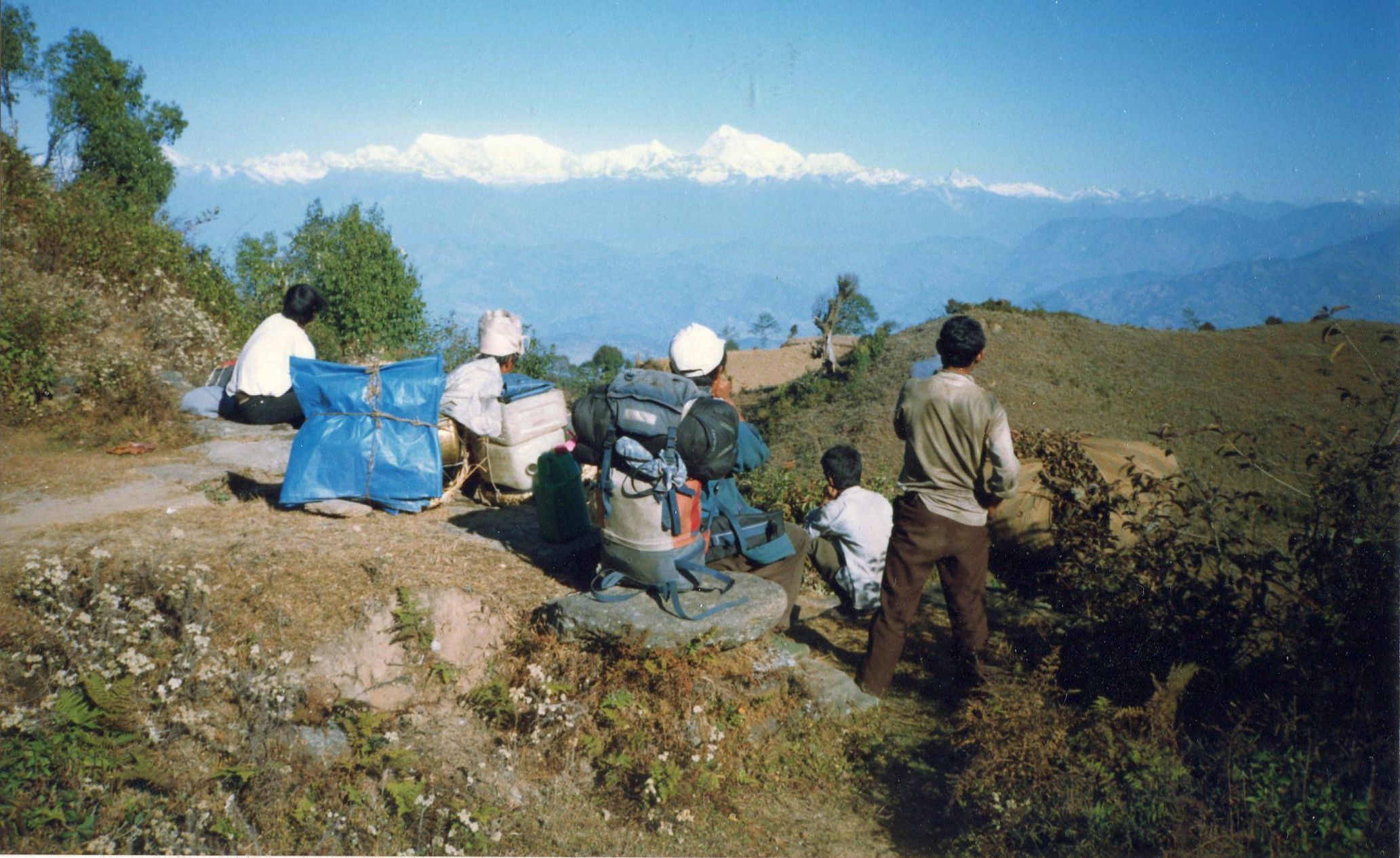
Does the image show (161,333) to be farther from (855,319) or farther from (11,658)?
(855,319)

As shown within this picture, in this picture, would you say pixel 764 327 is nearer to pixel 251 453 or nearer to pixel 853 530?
pixel 251 453

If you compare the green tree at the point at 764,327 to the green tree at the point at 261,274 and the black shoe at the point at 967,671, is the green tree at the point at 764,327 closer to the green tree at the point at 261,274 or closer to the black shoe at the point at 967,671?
the green tree at the point at 261,274

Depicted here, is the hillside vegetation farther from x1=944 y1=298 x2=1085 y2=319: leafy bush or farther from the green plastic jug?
x1=944 y1=298 x2=1085 y2=319: leafy bush

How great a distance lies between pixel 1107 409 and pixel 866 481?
1078 cm

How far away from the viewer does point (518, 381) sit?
21.7 feet

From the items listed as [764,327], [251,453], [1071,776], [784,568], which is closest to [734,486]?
[784,568]

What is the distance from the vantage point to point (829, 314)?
2538 cm

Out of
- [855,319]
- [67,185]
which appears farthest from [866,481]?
[855,319]

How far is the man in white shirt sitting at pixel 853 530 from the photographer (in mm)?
5754

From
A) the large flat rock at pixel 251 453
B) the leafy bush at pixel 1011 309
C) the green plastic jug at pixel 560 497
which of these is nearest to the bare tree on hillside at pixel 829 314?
the leafy bush at pixel 1011 309

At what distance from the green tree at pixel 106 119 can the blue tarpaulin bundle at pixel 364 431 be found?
23.4 metres

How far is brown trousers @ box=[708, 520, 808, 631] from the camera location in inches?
197

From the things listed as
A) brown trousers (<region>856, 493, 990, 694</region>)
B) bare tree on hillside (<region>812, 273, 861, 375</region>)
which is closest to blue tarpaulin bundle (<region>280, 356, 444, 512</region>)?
brown trousers (<region>856, 493, 990, 694</region>)

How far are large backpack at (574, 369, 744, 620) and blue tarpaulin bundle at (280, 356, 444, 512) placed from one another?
2120 mm
